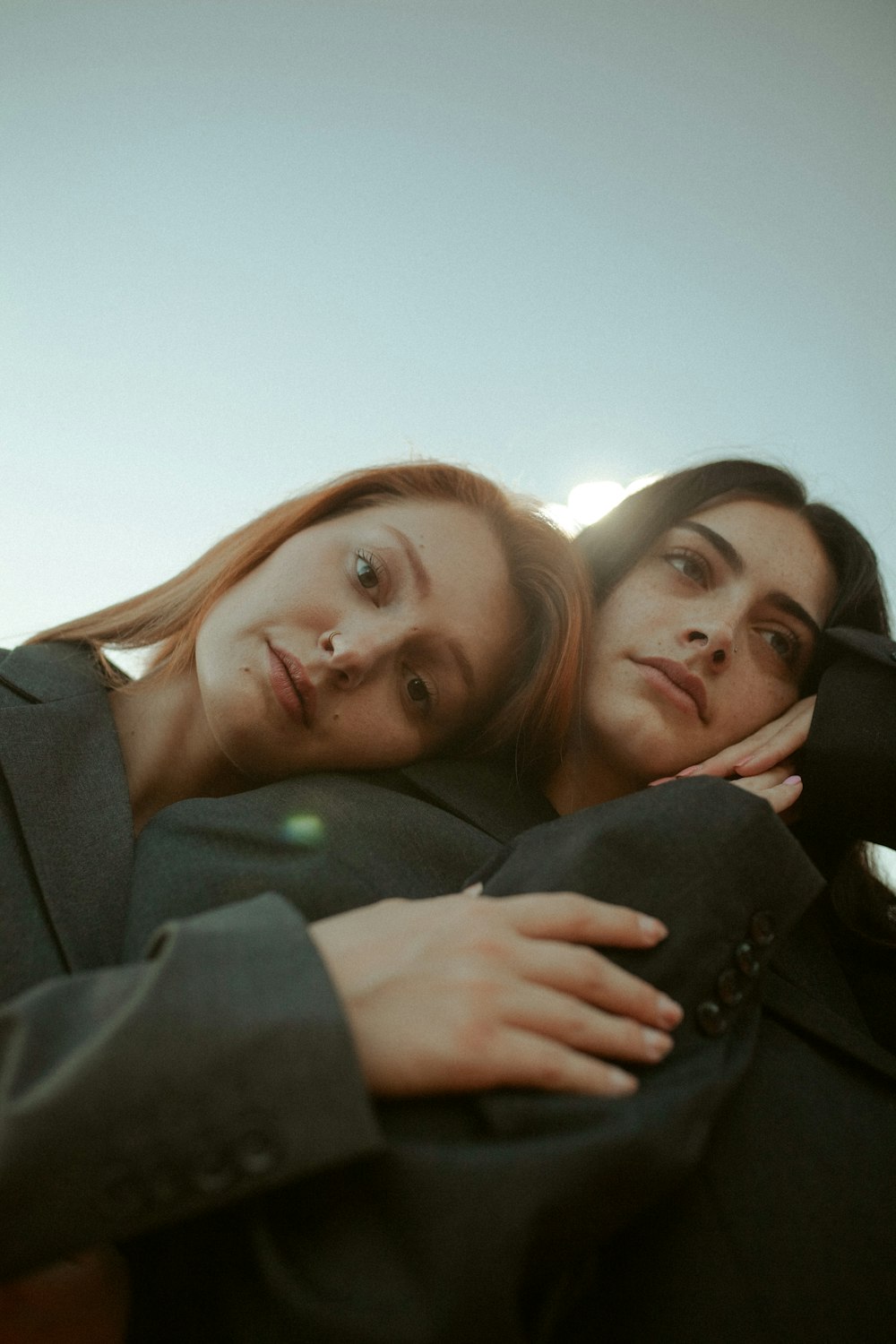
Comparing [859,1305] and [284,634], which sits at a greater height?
[284,634]

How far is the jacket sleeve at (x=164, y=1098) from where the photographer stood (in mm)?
848

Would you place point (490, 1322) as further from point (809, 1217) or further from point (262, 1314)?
point (809, 1217)

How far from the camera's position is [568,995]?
1.20m

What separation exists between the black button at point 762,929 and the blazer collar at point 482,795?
84 centimetres

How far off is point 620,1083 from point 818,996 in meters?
1.07

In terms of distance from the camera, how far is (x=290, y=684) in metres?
2.22

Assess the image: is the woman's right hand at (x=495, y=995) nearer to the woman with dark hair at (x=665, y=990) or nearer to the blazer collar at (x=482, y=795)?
the woman with dark hair at (x=665, y=990)

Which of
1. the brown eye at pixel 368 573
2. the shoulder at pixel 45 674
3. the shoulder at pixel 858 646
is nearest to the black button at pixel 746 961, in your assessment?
the shoulder at pixel 858 646

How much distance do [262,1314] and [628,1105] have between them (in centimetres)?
55

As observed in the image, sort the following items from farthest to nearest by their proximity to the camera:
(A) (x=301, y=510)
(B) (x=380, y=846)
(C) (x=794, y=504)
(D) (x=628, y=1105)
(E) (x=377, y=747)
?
(C) (x=794, y=504)
(A) (x=301, y=510)
(E) (x=377, y=747)
(B) (x=380, y=846)
(D) (x=628, y=1105)

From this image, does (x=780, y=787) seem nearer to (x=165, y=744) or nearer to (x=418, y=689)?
(x=418, y=689)

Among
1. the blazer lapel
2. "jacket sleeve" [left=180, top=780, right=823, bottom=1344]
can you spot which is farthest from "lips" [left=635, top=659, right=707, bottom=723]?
"jacket sleeve" [left=180, top=780, right=823, bottom=1344]

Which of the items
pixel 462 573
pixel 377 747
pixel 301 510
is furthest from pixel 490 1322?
pixel 301 510

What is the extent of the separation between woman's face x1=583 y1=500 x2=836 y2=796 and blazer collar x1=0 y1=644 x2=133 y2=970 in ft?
5.21
